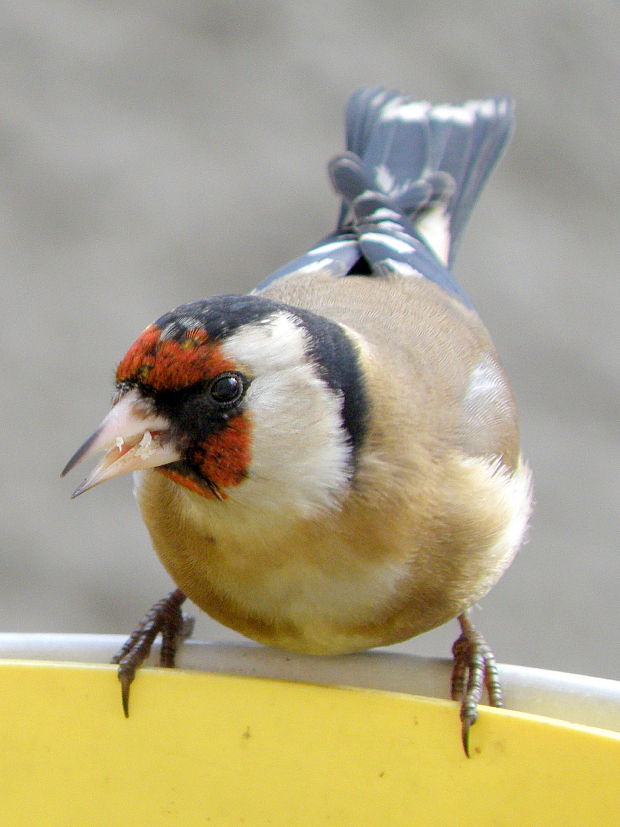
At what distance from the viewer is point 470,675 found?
4.50 ft

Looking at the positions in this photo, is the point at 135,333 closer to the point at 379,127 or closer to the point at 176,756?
the point at 379,127

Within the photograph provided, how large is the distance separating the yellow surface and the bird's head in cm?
20

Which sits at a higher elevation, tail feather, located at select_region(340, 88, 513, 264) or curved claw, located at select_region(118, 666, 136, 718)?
tail feather, located at select_region(340, 88, 513, 264)

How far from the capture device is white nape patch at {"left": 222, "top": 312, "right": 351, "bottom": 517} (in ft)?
3.67

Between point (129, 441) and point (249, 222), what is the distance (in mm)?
2130

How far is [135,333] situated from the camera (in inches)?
120

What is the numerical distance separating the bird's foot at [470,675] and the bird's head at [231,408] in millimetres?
239

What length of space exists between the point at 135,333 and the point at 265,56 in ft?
2.66

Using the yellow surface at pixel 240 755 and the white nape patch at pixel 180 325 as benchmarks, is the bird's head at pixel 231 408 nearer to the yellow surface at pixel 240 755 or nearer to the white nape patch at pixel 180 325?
the white nape patch at pixel 180 325

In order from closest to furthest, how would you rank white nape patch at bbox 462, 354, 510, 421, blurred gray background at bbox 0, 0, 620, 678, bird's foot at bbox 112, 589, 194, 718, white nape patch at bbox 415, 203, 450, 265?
bird's foot at bbox 112, 589, 194, 718, white nape patch at bbox 462, 354, 510, 421, white nape patch at bbox 415, 203, 450, 265, blurred gray background at bbox 0, 0, 620, 678

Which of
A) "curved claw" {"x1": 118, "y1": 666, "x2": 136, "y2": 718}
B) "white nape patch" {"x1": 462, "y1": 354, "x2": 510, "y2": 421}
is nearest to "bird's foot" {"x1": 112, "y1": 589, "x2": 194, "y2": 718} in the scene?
"curved claw" {"x1": 118, "y1": 666, "x2": 136, "y2": 718}

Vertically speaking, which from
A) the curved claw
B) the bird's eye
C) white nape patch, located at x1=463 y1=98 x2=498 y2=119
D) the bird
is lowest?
the curved claw

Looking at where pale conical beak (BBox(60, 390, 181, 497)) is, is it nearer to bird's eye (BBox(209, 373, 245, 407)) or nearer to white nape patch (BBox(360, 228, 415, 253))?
bird's eye (BBox(209, 373, 245, 407))

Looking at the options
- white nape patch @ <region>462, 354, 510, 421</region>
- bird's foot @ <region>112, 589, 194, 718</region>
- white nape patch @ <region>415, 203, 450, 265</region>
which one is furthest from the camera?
white nape patch @ <region>415, 203, 450, 265</region>
